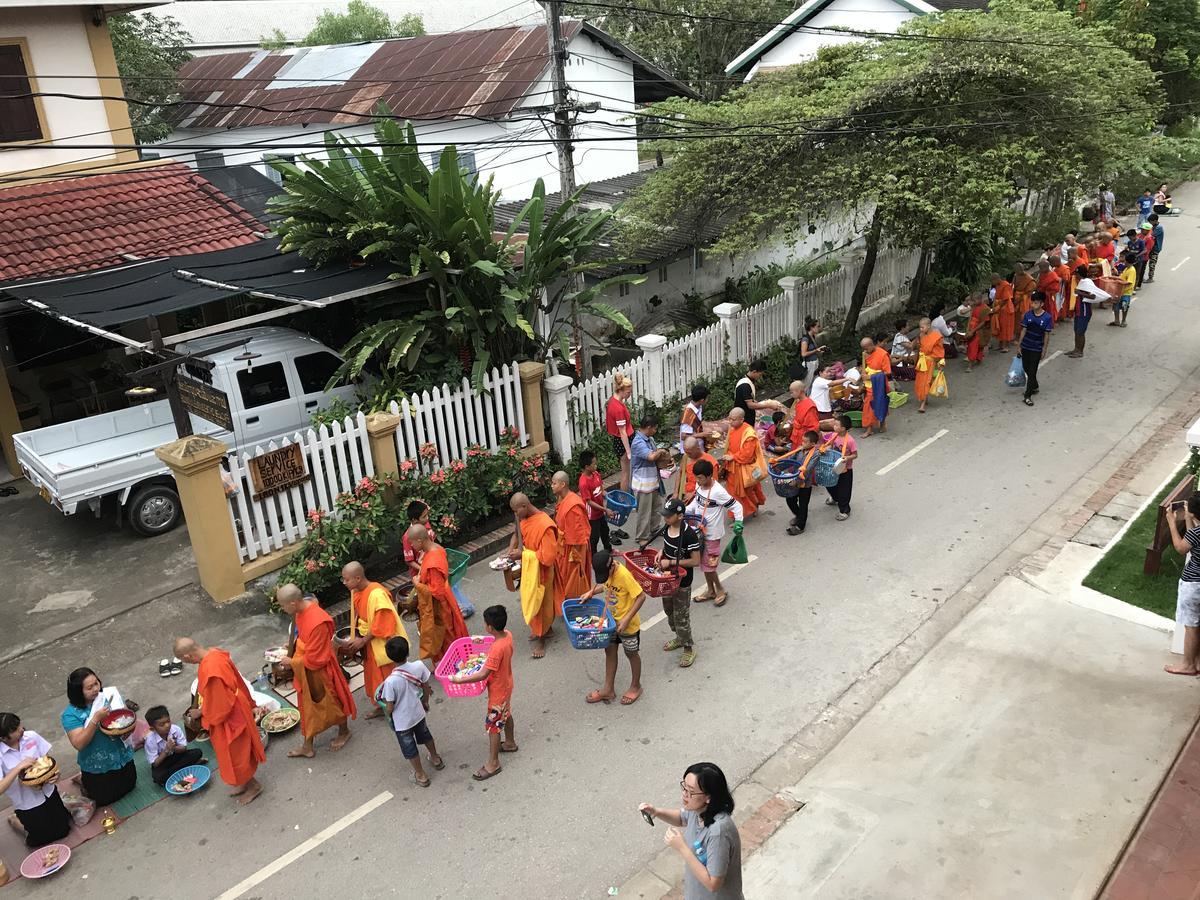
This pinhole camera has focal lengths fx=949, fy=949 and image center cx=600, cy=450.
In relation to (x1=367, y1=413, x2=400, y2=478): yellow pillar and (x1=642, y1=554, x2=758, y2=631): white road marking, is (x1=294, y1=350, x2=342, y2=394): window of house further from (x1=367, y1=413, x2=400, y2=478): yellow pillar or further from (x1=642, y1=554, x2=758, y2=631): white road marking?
(x1=642, y1=554, x2=758, y2=631): white road marking

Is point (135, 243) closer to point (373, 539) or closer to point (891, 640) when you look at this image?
point (373, 539)

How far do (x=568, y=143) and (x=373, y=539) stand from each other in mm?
5289

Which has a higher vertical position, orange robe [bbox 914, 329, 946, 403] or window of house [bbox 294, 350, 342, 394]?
window of house [bbox 294, 350, 342, 394]

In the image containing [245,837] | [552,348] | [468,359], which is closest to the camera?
[245,837]

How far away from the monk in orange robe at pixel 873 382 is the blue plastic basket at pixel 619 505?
429 centimetres

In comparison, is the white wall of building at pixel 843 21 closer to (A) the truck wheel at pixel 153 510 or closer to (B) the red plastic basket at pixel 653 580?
(A) the truck wheel at pixel 153 510

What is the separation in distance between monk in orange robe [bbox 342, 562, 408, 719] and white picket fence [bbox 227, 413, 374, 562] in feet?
8.87

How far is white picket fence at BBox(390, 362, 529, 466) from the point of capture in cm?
1032

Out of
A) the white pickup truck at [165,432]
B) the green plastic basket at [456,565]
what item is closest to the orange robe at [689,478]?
the green plastic basket at [456,565]

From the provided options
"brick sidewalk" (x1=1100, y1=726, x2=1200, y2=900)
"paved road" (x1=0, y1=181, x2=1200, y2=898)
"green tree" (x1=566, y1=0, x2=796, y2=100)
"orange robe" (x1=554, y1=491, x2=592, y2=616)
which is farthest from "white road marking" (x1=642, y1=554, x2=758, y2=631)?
"green tree" (x1=566, y1=0, x2=796, y2=100)

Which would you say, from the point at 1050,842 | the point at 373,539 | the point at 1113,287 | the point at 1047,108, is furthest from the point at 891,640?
the point at 1113,287

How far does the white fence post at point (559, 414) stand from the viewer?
1158 cm

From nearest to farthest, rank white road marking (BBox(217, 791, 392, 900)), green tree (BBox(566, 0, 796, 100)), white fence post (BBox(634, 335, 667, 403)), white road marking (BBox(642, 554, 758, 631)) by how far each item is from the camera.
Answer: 1. white road marking (BBox(217, 791, 392, 900))
2. white road marking (BBox(642, 554, 758, 631))
3. white fence post (BBox(634, 335, 667, 403))
4. green tree (BBox(566, 0, 796, 100))

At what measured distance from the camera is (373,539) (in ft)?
30.9
